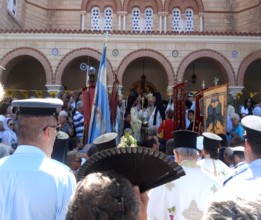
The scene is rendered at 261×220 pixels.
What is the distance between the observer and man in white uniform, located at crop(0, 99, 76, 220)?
2352mm

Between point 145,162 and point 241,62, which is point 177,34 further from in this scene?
point 145,162

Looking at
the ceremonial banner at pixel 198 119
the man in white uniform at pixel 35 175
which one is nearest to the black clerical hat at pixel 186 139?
the man in white uniform at pixel 35 175

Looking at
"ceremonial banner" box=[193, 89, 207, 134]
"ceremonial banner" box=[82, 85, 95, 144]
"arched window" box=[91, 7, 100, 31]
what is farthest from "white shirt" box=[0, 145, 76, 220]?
"arched window" box=[91, 7, 100, 31]

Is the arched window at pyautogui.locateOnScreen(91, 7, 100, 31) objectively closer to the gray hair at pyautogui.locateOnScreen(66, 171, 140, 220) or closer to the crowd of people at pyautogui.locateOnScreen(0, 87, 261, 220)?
the crowd of people at pyautogui.locateOnScreen(0, 87, 261, 220)

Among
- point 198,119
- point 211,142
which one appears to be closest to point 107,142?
point 211,142

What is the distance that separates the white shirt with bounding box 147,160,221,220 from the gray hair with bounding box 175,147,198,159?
0.24 meters

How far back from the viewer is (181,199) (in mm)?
3535

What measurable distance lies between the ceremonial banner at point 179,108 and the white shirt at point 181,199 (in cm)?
631

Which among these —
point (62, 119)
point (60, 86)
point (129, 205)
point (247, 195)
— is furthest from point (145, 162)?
point (60, 86)

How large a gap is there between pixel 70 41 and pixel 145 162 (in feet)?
51.8

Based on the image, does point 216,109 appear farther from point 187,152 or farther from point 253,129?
point 253,129

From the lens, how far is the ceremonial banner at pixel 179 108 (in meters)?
10.0

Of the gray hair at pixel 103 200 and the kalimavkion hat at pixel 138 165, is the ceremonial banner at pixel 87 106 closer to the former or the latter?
the kalimavkion hat at pixel 138 165

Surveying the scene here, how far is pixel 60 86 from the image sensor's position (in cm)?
1672
